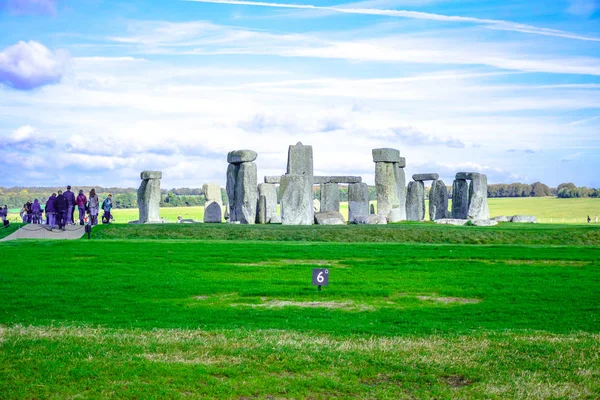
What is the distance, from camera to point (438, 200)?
4669cm

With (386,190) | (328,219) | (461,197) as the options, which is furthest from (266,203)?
(461,197)

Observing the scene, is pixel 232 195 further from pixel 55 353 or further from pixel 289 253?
pixel 55 353

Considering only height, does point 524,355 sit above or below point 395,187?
below

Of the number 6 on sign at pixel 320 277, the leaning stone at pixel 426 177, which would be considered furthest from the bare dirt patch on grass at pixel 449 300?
the leaning stone at pixel 426 177

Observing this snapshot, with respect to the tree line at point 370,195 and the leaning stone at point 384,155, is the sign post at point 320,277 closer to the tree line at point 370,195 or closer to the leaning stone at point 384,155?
the leaning stone at point 384,155

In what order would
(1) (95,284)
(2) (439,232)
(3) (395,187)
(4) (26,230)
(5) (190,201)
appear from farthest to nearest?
(5) (190,201), (3) (395,187), (4) (26,230), (2) (439,232), (1) (95,284)

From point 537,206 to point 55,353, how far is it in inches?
3080

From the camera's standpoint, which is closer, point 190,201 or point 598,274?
point 598,274

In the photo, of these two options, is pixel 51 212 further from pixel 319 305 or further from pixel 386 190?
pixel 319 305

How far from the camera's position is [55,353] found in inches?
404

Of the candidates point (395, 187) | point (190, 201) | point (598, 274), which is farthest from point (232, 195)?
point (190, 201)

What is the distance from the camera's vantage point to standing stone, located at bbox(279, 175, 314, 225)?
113 ft

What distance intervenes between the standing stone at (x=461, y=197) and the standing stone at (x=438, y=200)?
8.44ft

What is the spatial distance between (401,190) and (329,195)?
4.59 m
